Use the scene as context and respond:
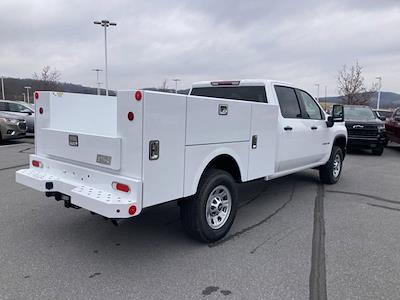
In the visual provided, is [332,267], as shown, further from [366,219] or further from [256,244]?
[366,219]

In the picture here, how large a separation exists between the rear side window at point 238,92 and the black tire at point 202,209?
1707 mm

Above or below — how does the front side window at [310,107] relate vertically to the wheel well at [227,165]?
above

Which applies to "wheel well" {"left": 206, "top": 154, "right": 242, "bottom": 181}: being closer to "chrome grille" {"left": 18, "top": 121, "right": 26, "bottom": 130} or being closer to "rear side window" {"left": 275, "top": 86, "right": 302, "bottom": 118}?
"rear side window" {"left": 275, "top": 86, "right": 302, "bottom": 118}

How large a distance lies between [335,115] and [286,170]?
6.30 ft

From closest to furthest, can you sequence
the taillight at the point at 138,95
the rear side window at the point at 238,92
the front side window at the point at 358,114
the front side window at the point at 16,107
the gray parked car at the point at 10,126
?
1. the taillight at the point at 138,95
2. the rear side window at the point at 238,92
3. the gray parked car at the point at 10,126
4. the front side window at the point at 358,114
5. the front side window at the point at 16,107

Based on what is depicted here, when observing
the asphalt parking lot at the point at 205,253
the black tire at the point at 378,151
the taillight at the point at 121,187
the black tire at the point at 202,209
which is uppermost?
the taillight at the point at 121,187

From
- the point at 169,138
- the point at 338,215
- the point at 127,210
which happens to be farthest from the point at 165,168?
the point at 338,215

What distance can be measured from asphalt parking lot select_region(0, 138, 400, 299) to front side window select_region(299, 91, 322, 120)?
162cm

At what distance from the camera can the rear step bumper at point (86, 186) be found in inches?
119

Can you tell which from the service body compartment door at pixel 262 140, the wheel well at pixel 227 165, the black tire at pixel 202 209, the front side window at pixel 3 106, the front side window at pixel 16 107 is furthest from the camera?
the front side window at pixel 16 107

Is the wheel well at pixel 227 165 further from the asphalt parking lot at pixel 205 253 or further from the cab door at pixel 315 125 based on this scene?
the cab door at pixel 315 125

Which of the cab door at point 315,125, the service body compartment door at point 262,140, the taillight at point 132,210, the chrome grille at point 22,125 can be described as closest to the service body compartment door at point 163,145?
the taillight at point 132,210

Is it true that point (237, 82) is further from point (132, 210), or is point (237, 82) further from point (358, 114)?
point (358, 114)

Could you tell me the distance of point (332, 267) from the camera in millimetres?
3539
